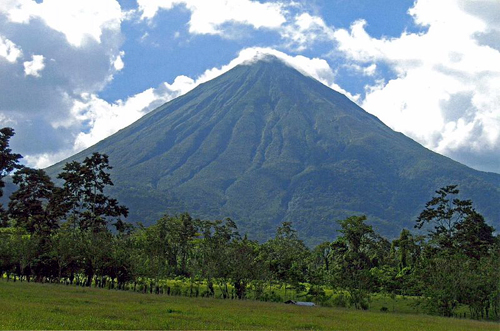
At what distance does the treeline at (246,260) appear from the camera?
46.8 meters

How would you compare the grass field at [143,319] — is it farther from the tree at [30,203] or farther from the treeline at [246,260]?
the tree at [30,203]

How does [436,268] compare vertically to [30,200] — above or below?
below

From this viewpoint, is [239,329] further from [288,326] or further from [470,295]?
[470,295]

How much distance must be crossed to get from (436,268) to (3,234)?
47.2 m

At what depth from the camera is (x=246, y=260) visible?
53688mm

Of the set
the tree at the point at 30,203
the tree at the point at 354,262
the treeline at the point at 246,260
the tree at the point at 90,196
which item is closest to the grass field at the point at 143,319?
the treeline at the point at 246,260

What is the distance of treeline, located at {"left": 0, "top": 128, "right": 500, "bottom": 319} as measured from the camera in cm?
4681

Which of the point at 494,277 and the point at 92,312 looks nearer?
the point at 92,312

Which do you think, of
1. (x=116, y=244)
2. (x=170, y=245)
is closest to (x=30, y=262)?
(x=116, y=244)

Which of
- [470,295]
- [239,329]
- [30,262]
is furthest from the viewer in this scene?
[30,262]

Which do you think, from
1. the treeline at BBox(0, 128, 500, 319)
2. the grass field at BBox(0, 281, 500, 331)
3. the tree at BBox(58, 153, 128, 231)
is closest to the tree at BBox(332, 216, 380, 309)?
the treeline at BBox(0, 128, 500, 319)

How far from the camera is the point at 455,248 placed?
2377 inches

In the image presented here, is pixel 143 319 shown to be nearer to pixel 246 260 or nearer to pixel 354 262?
pixel 246 260

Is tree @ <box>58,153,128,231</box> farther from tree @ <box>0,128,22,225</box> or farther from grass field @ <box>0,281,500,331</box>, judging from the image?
grass field @ <box>0,281,500,331</box>
